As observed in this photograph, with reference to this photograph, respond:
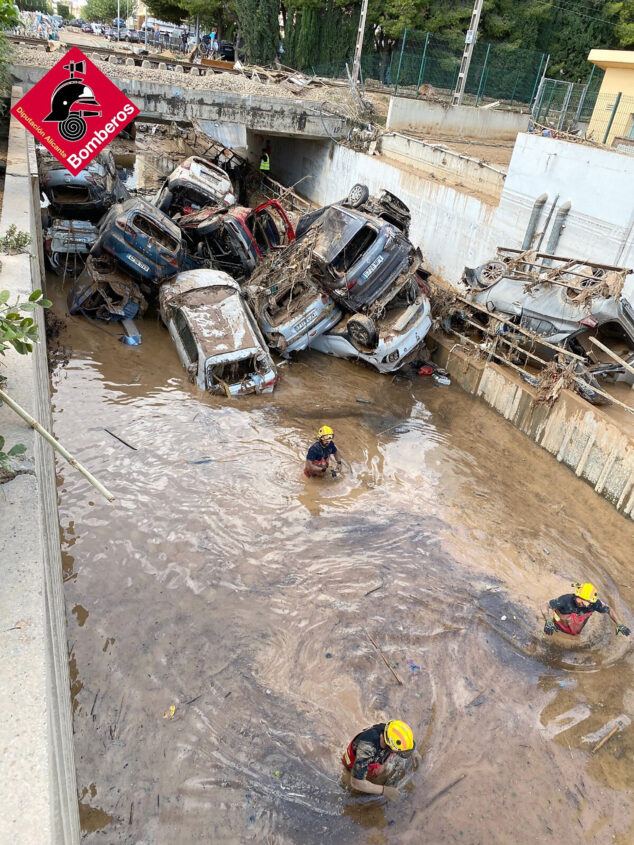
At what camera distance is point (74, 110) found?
25.8 feet

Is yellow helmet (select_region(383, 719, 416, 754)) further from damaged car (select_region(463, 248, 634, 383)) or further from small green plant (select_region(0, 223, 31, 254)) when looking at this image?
damaged car (select_region(463, 248, 634, 383))

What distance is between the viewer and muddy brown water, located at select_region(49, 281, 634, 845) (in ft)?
14.8

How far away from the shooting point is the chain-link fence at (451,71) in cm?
2538

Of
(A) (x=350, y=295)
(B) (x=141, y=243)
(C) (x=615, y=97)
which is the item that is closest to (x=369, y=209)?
(A) (x=350, y=295)

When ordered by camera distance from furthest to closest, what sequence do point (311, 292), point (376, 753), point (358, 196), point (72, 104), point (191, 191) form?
point (191, 191)
point (358, 196)
point (311, 292)
point (72, 104)
point (376, 753)

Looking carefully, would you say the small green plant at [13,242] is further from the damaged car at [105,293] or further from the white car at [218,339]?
the damaged car at [105,293]

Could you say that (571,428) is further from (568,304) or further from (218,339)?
(218,339)

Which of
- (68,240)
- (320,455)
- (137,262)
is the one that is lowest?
(320,455)

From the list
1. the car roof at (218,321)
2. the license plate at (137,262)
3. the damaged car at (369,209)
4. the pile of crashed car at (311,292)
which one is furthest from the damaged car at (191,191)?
the car roof at (218,321)

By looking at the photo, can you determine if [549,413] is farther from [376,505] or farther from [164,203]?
[164,203]

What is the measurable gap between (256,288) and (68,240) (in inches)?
182

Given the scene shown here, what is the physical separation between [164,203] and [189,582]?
11199 mm

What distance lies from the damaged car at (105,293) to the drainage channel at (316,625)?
1.92 metres

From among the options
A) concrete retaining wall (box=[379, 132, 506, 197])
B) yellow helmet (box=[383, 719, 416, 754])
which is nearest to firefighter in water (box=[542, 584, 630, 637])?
yellow helmet (box=[383, 719, 416, 754])
